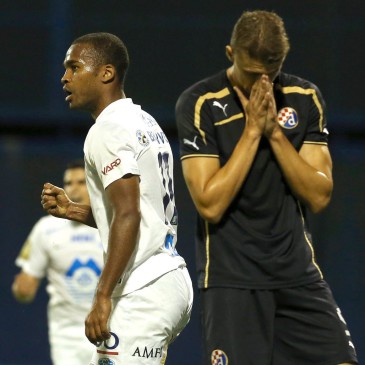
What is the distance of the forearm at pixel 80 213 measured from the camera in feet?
15.3

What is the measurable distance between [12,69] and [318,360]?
19.8 feet

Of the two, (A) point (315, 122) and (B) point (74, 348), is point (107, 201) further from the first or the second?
(B) point (74, 348)

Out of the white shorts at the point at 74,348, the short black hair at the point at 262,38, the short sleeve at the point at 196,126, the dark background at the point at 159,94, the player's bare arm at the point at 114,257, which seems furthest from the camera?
the dark background at the point at 159,94

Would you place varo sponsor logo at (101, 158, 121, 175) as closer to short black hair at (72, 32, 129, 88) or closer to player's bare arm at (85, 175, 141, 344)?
player's bare arm at (85, 175, 141, 344)

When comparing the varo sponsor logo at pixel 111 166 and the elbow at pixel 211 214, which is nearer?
the varo sponsor logo at pixel 111 166

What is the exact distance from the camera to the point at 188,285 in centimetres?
438

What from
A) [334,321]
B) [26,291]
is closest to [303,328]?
[334,321]

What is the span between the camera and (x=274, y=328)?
4.62 m

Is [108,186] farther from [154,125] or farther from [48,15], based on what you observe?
[48,15]

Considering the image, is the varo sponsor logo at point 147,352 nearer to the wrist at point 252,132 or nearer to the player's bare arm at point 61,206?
Answer: the player's bare arm at point 61,206

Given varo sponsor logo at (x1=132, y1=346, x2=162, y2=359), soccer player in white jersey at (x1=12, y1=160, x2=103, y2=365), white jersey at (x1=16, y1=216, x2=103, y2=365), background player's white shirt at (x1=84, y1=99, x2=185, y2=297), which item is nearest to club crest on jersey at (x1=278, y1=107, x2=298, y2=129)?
background player's white shirt at (x1=84, y1=99, x2=185, y2=297)

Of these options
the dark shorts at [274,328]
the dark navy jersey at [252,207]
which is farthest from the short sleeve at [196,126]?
the dark shorts at [274,328]

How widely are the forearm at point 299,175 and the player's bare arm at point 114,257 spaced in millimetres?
751

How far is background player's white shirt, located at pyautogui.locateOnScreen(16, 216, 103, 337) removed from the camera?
809cm
